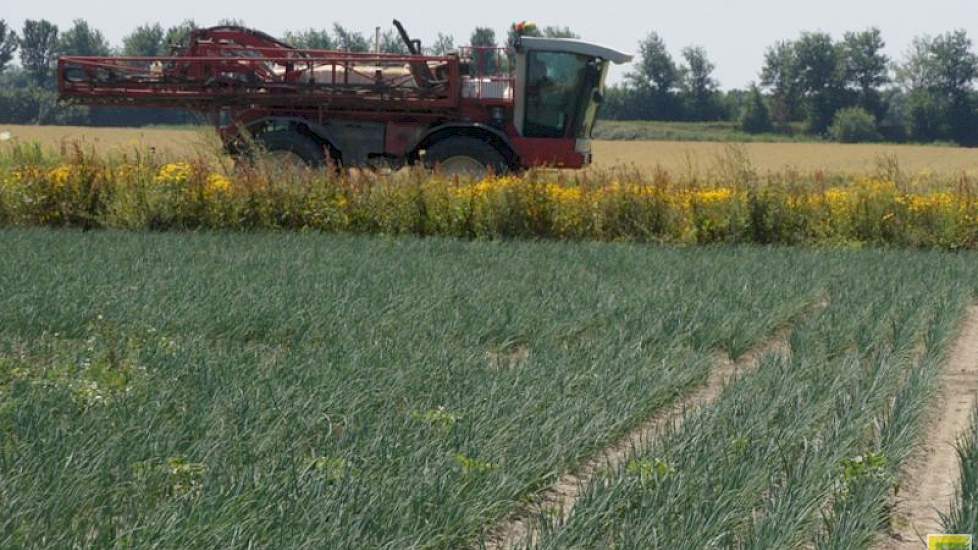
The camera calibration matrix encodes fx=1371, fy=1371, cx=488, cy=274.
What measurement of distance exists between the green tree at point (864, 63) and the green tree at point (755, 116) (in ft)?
19.0

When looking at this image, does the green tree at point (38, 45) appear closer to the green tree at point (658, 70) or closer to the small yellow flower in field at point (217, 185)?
the green tree at point (658, 70)

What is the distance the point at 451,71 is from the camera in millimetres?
18938

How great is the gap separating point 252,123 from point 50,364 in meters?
12.4

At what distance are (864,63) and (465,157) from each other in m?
56.3

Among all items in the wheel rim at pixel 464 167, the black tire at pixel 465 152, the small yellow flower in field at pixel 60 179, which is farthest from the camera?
the wheel rim at pixel 464 167

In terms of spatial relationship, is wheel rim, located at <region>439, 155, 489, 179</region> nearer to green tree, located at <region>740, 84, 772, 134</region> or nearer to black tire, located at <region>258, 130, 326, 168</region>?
black tire, located at <region>258, 130, 326, 168</region>

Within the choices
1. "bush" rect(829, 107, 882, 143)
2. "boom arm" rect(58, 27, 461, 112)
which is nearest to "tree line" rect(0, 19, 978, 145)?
"bush" rect(829, 107, 882, 143)

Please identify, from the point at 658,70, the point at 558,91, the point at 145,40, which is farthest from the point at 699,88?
the point at 558,91

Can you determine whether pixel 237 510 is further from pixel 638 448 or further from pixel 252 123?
pixel 252 123

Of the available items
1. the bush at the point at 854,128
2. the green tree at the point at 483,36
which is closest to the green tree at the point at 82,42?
the green tree at the point at 483,36

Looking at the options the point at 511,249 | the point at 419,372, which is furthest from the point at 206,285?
the point at 511,249

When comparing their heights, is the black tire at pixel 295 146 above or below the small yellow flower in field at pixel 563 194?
above

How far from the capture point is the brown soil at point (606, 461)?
15.0 ft

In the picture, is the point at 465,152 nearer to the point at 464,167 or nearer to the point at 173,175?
the point at 464,167
